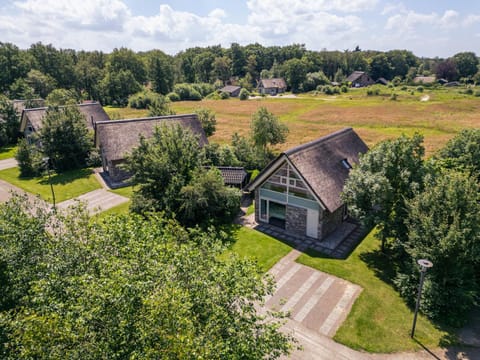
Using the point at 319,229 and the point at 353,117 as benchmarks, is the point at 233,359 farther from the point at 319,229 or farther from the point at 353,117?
the point at 353,117

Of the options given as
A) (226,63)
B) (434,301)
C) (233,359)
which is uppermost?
(226,63)

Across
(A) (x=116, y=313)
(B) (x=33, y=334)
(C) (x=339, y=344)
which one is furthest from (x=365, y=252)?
(B) (x=33, y=334)

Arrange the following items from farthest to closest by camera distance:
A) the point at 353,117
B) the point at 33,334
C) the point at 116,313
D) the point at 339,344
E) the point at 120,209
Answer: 1. the point at 353,117
2. the point at 120,209
3. the point at 339,344
4. the point at 116,313
5. the point at 33,334

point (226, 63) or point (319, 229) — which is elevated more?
point (226, 63)

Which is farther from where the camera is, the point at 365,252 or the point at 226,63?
the point at 226,63

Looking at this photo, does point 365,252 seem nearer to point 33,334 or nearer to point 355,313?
point 355,313

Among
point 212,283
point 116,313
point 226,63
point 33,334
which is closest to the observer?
point 33,334
